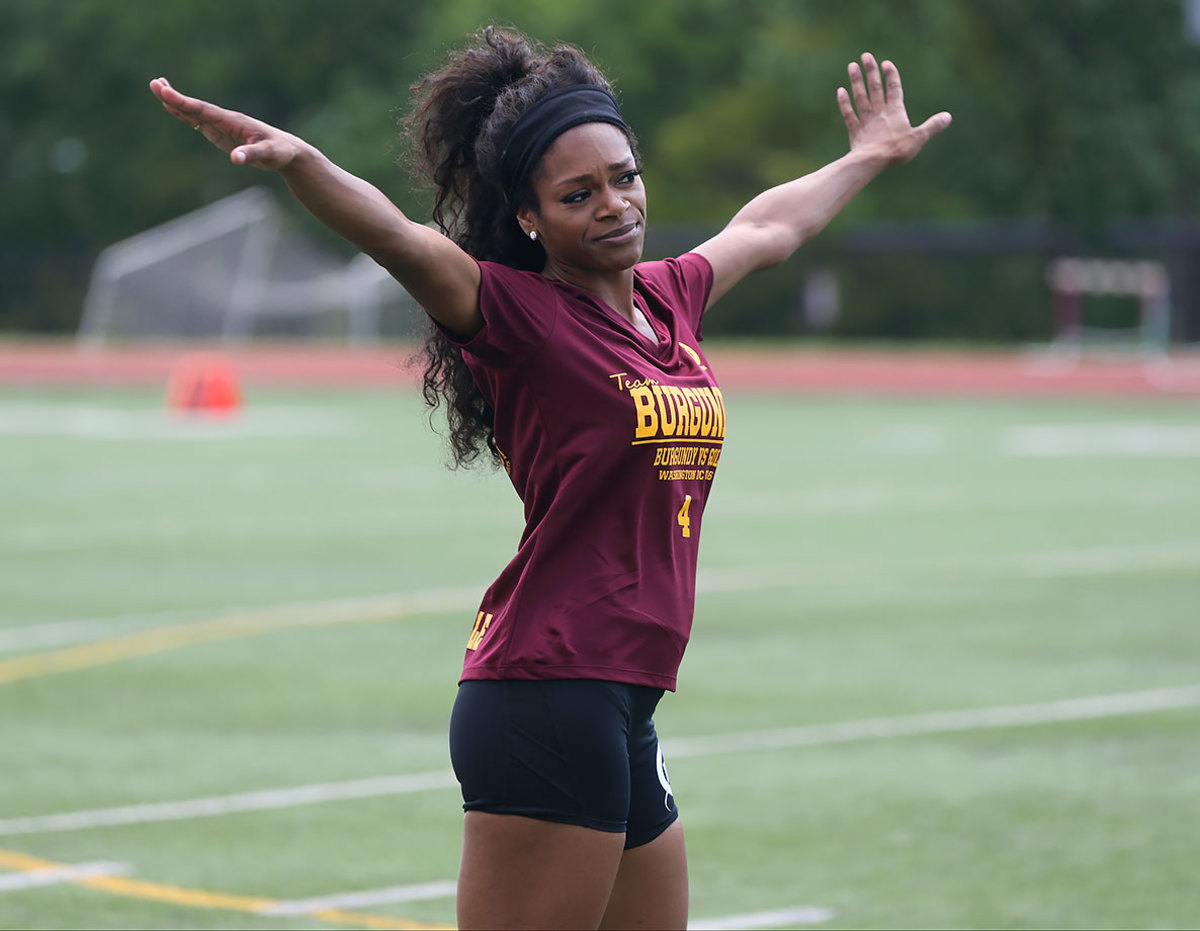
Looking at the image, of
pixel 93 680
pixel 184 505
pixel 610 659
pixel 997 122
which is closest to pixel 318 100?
pixel 997 122

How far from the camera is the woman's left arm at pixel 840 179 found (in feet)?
15.9

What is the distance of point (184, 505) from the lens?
714 inches

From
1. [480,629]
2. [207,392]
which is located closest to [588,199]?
[480,629]

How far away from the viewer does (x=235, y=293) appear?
42.5 meters

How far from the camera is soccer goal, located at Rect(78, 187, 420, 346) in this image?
138ft

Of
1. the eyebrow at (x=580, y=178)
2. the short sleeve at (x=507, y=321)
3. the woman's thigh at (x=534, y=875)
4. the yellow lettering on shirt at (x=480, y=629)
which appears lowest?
the woman's thigh at (x=534, y=875)

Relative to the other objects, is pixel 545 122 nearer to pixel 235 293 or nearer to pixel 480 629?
pixel 480 629

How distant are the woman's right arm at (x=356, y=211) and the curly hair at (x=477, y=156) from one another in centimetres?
28

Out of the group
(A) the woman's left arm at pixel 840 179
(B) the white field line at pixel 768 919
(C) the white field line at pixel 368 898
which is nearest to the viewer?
(A) the woman's left arm at pixel 840 179

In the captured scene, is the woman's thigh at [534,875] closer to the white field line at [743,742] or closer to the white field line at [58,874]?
the white field line at [58,874]

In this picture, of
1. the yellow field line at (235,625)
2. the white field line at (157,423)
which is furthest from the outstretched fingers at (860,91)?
the white field line at (157,423)

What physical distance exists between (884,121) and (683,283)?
1.03 m

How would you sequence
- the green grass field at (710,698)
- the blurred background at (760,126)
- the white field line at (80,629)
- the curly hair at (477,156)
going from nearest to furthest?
the curly hair at (477,156) → the green grass field at (710,698) → the white field line at (80,629) → the blurred background at (760,126)

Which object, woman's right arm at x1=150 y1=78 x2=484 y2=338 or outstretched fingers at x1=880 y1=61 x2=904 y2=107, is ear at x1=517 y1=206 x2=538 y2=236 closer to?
woman's right arm at x1=150 y1=78 x2=484 y2=338
